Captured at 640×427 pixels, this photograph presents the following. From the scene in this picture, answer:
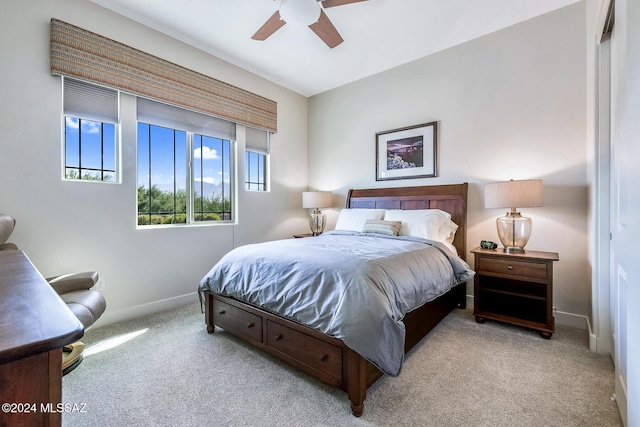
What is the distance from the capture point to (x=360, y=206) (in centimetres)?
404

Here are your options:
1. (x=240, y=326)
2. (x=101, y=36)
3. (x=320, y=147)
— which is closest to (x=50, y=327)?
(x=240, y=326)

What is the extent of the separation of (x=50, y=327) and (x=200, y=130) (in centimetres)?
326

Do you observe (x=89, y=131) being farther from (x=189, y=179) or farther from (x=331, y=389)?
(x=331, y=389)

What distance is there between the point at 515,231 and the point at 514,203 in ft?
1.12

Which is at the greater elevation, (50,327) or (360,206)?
(360,206)

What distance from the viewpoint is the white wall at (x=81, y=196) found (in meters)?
2.20

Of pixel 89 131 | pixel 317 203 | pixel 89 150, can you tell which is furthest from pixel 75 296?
pixel 317 203

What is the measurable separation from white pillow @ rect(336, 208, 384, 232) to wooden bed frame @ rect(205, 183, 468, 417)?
68cm

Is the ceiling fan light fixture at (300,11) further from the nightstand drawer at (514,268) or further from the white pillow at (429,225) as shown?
the nightstand drawer at (514,268)

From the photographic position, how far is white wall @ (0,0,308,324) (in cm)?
220

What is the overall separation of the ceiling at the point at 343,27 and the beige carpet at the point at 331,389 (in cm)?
303

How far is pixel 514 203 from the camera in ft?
8.22

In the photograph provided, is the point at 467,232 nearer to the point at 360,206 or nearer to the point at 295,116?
the point at 360,206

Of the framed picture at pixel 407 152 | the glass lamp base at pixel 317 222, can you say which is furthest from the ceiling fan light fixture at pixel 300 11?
the glass lamp base at pixel 317 222
